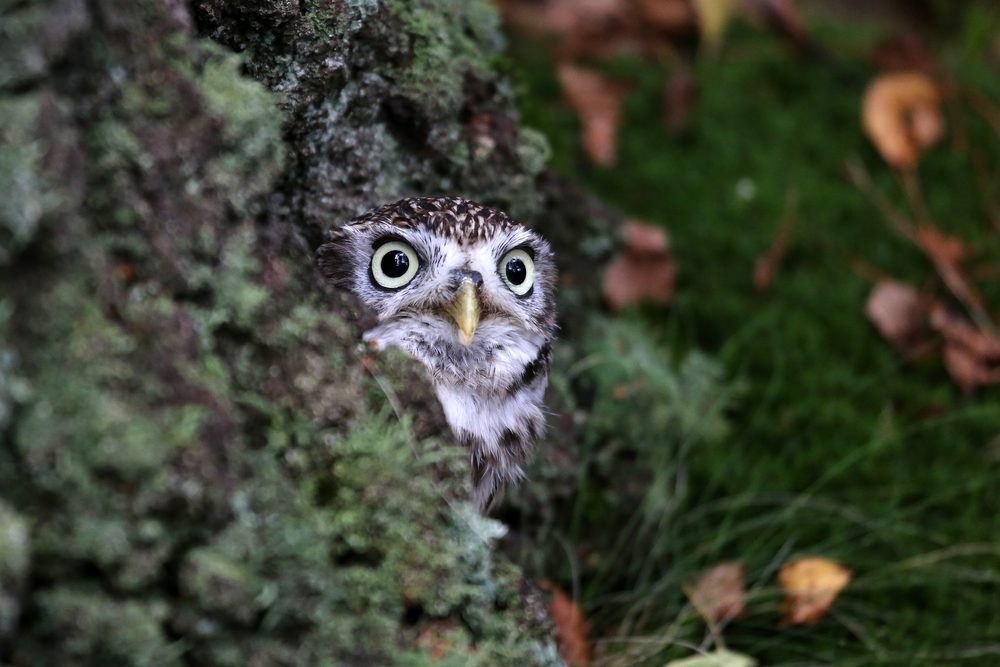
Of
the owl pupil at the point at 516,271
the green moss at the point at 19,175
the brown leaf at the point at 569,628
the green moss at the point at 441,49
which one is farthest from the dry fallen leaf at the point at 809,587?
the green moss at the point at 19,175

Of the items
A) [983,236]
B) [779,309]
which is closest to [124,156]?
[779,309]

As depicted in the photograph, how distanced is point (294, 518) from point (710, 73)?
12.3 ft

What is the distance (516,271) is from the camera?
209 centimetres

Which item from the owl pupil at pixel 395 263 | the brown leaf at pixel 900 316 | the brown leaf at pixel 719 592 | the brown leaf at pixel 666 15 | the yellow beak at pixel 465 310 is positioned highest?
the brown leaf at pixel 666 15

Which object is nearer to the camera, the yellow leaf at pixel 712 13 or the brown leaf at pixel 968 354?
the brown leaf at pixel 968 354

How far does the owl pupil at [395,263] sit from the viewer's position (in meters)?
2.00

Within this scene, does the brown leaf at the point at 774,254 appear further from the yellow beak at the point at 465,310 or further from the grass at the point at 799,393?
the yellow beak at the point at 465,310

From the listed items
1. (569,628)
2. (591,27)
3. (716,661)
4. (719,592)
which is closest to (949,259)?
(719,592)

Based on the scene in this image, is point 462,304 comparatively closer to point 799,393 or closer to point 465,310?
point 465,310

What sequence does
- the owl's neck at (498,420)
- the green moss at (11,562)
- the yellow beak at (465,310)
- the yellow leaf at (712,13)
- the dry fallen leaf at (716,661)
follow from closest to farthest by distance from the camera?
the green moss at (11,562)
the yellow beak at (465,310)
the owl's neck at (498,420)
the dry fallen leaf at (716,661)
the yellow leaf at (712,13)

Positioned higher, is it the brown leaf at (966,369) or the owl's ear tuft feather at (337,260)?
the brown leaf at (966,369)

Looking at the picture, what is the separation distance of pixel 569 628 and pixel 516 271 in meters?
0.92

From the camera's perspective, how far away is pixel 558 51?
4.68 metres

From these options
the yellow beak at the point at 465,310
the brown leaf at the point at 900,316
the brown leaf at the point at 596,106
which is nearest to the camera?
the yellow beak at the point at 465,310
